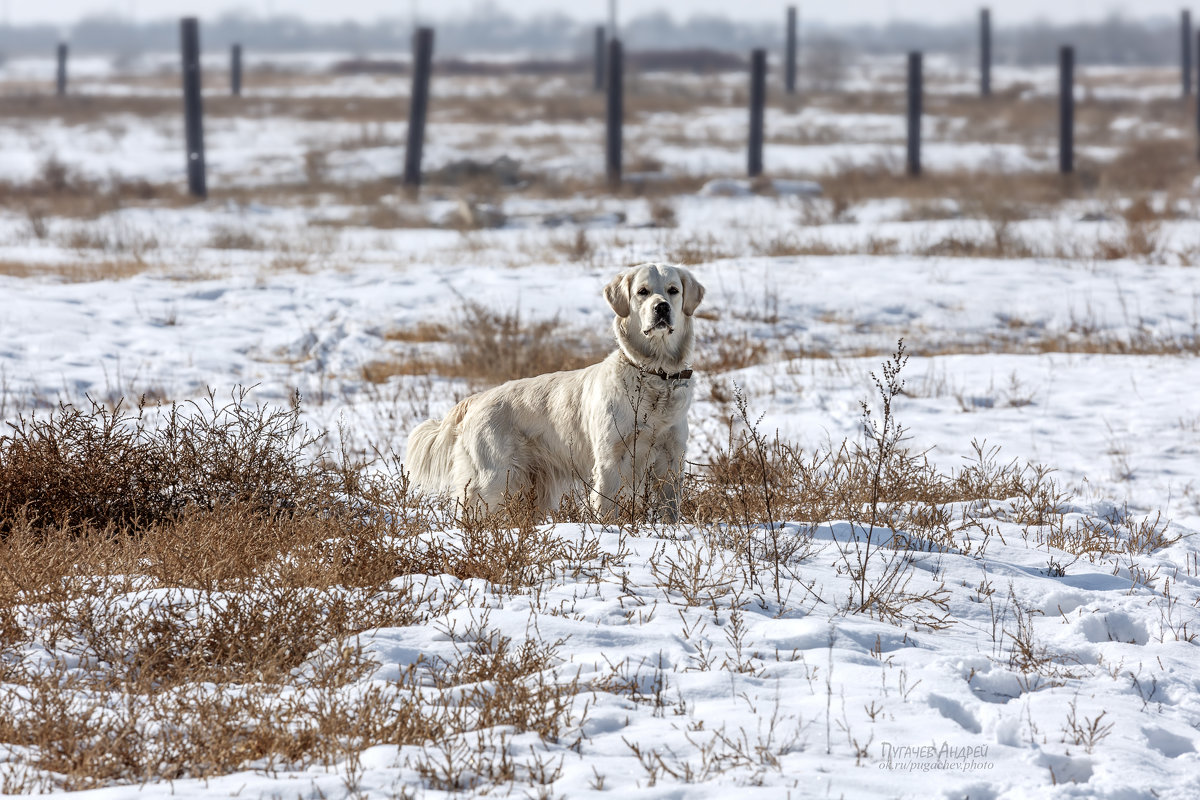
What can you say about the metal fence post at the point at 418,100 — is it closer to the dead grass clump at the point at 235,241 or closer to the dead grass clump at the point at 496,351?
the dead grass clump at the point at 235,241

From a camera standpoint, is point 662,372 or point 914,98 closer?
point 662,372

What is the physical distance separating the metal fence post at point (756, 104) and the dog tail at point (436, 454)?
56.0 feet

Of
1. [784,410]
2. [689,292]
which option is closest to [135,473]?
[689,292]

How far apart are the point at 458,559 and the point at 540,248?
35.6 ft

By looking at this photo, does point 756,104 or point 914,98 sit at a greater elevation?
point 914,98

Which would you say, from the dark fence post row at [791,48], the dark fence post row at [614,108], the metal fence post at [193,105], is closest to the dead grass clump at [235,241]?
the metal fence post at [193,105]

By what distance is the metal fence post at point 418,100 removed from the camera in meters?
20.1

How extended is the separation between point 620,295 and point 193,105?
53.8ft

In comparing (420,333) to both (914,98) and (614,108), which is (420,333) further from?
(914,98)

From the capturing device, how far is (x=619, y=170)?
21.6 metres

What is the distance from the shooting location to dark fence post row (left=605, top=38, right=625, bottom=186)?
20234 millimetres

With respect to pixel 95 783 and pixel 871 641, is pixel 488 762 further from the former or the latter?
pixel 871 641

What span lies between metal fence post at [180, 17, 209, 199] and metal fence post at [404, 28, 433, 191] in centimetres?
372

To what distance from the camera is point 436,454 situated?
573 centimetres
